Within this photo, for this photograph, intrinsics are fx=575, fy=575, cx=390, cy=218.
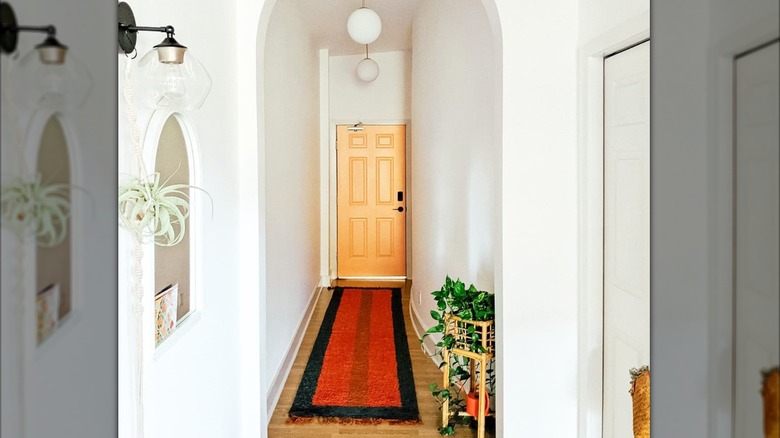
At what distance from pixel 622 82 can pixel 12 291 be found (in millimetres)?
2009

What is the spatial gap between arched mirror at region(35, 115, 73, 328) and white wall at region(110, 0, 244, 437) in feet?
3.71

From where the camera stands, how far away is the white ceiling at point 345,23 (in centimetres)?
449

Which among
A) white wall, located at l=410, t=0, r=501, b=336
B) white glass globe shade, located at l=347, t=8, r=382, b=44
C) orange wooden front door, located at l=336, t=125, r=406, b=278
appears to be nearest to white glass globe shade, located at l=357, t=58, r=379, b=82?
white wall, located at l=410, t=0, r=501, b=336

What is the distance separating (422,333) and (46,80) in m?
4.36

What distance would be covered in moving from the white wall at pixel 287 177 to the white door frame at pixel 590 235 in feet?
5.12

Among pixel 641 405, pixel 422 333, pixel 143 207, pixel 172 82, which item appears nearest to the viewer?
pixel 143 207

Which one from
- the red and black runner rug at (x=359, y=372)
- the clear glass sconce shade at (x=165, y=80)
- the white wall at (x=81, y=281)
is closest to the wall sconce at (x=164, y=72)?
the clear glass sconce shade at (x=165, y=80)

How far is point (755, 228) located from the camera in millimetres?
125

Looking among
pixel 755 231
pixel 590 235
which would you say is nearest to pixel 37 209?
pixel 755 231

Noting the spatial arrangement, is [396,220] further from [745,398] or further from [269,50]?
[745,398]

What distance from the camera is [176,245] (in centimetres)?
154

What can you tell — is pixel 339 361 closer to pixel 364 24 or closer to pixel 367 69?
pixel 364 24

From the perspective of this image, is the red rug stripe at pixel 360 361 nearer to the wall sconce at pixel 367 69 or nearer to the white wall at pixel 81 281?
the wall sconce at pixel 367 69

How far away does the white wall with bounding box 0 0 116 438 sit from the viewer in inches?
4.0
